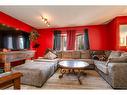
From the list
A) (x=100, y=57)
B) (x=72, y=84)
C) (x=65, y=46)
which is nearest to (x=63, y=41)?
(x=65, y=46)

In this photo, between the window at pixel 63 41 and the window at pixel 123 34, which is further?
the window at pixel 63 41

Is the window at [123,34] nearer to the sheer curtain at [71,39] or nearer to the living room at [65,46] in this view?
the living room at [65,46]

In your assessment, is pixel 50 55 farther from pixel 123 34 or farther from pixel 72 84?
pixel 123 34

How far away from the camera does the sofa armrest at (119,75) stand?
9.30ft

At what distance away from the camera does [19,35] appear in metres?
4.83

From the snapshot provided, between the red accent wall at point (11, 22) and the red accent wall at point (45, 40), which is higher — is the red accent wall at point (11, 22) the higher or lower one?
the higher one

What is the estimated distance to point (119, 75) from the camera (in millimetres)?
2852

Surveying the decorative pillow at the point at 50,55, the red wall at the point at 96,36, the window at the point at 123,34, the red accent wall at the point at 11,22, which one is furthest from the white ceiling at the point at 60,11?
the decorative pillow at the point at 50,55

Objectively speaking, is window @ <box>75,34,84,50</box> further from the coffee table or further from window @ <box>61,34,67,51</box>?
the coffee table

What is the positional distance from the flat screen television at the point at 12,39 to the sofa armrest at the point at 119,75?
10.5ft

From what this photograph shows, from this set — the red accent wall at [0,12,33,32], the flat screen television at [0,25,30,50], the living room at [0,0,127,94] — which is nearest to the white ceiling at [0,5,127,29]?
the living room at [0,0,127,94]
